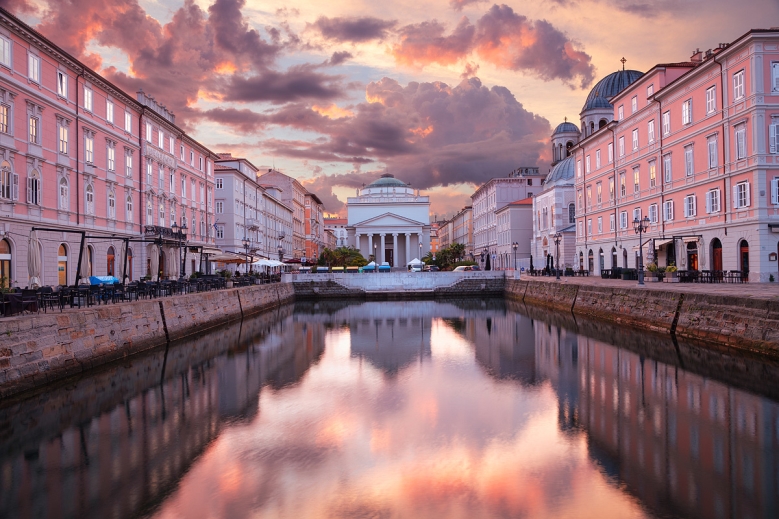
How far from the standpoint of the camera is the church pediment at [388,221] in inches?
3927

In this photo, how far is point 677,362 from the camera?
1822 cm

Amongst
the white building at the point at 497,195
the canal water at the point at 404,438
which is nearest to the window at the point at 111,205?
the canal water at the point at 404,438

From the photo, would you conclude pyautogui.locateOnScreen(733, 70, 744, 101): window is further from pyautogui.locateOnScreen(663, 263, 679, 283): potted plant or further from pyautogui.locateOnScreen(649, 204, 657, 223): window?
pyautogui.locateOnScreen(649, 204, 657, 223): window

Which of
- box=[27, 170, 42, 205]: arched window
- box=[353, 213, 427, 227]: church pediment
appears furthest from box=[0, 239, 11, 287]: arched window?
box=[353, 213, 427, 227]: church pediment

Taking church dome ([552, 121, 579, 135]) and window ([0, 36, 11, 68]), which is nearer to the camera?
window ([0, 36, 11, 68])

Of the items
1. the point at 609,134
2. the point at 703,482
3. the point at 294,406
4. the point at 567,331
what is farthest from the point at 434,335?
the point at 609,134

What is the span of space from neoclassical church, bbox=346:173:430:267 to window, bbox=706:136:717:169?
2613 inches

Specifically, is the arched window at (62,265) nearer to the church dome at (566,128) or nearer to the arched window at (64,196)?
the arched window at (64,196)

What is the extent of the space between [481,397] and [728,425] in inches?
217

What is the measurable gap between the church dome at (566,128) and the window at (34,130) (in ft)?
249

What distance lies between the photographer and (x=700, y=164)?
36.3 m

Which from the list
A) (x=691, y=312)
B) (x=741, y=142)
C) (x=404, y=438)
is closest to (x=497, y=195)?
(x=741, y=142)

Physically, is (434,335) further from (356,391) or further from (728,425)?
(728,425)

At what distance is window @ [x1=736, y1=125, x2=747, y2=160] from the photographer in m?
31.7
